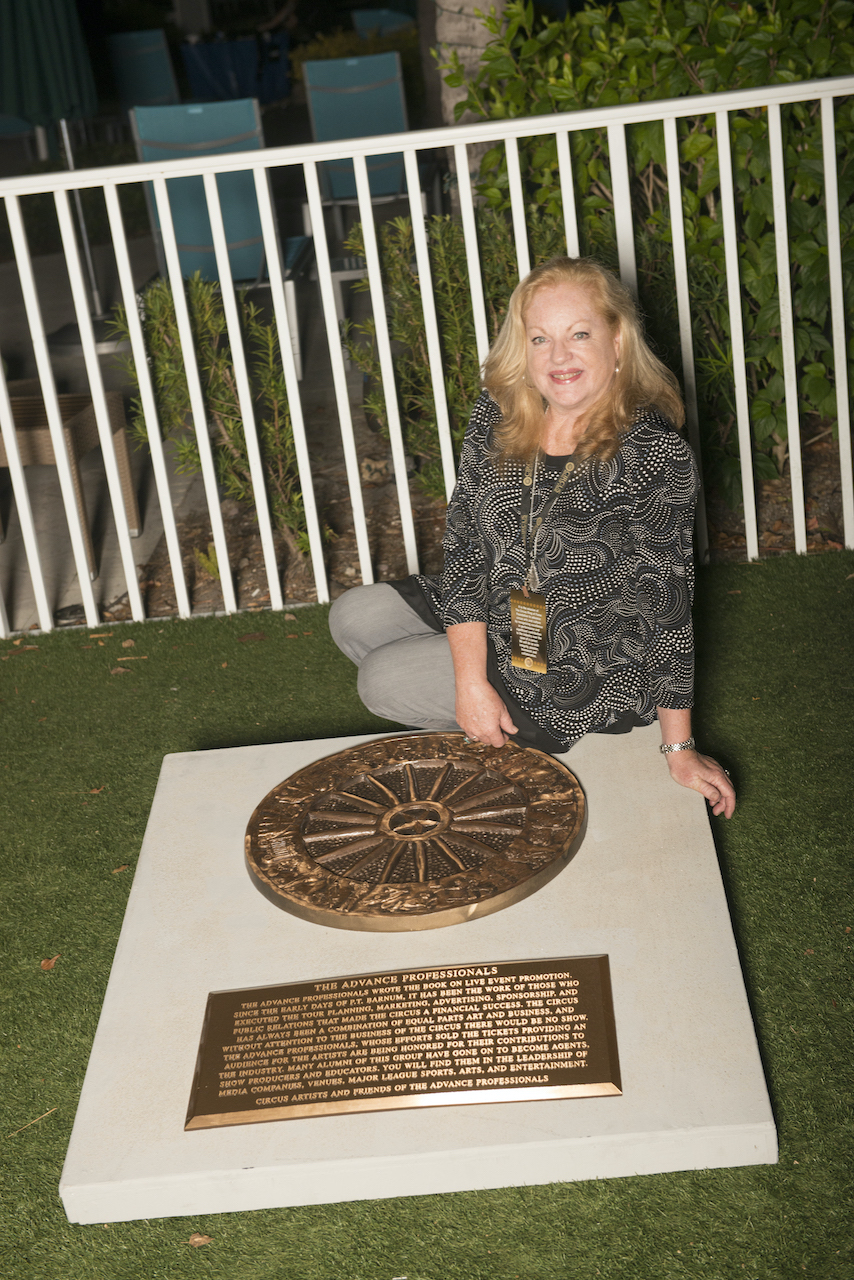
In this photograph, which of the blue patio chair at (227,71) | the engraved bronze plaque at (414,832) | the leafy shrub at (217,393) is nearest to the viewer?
the engraved bronze plaque at (414,832)

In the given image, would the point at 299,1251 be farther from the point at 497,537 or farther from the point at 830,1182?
the point at 497,537

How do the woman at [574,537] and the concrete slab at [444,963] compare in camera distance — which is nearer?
the concrete slab at [444,963]

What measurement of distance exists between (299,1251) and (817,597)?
275cm

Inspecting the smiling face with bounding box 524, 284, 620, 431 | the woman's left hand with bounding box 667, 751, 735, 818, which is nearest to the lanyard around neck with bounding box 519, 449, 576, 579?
the smiling face with bounding box 524, 284, 620, 431

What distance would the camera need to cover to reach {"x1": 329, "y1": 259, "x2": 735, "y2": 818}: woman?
2.49 m

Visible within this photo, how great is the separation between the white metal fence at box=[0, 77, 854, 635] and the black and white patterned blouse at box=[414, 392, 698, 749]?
4.30ft

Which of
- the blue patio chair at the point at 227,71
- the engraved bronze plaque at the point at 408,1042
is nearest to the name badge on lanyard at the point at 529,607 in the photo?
the engraved bronze plaque at the point at 408,1042

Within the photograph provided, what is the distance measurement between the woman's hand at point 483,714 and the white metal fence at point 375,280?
1.56 meters

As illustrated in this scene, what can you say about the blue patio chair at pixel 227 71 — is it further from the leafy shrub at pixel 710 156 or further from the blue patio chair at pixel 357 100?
the leafy shrub at pixel 710 156

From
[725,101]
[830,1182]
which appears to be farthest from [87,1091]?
[725,101]

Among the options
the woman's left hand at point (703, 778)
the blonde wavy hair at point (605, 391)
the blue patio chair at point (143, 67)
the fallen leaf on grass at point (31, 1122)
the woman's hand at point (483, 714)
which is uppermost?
the blue patio chair at point (143, 67)

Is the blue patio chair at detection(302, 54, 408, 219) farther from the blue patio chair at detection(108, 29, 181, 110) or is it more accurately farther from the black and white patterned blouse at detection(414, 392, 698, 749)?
the blue patio chair at detection(108, 29, 181, 110)

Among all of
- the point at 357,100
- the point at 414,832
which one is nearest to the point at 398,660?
the point at 414,832

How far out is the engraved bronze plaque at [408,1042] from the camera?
189 cm
